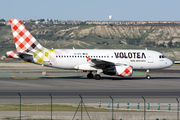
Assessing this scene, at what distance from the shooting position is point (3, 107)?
22.2m

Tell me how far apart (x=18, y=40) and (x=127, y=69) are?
16.6 meters

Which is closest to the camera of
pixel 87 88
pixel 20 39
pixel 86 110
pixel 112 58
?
pixel 86 110

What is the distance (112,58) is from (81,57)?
472 cm

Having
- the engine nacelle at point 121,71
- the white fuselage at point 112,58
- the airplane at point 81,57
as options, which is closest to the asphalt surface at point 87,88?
the engine nacelle at point 121,71

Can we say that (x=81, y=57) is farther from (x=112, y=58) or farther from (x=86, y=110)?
(x=86, y=110)

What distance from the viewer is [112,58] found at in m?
46.8

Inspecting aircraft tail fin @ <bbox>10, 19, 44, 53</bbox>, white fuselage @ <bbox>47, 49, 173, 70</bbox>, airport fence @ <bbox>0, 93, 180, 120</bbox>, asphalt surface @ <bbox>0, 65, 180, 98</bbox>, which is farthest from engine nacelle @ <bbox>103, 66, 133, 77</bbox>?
airport fence @ <bbox>0, 93, 180, 120</bbox>

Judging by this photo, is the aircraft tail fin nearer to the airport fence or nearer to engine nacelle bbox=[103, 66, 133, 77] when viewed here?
engine nacelle bbox=[103, 66, 133, 77]

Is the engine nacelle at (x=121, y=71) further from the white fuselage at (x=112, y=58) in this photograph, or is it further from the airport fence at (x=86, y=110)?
the airport fence at (x=86, y=110)

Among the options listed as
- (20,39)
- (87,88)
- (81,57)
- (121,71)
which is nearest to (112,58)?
(121,71)

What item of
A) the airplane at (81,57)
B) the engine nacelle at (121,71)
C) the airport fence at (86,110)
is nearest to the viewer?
the airport fence at (86,110)

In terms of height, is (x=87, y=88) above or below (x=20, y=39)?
below

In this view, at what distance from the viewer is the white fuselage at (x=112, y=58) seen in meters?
46.0

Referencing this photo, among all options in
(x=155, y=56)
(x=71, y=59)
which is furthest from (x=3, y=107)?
(x=155, y=56)
